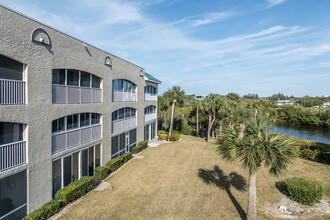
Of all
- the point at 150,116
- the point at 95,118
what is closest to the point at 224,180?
the point at 95,118

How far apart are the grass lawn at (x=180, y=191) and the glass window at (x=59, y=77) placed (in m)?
7.32

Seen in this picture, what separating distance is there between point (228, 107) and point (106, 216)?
2397 centimetres

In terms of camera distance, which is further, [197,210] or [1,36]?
[197,210]

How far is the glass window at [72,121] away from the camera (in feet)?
38.4

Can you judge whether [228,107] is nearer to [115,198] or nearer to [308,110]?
[115,198]

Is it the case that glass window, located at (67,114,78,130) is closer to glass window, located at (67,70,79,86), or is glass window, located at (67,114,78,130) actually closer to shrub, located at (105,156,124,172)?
glass window, located at (67,70,79,86)

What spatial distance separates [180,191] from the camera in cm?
1288

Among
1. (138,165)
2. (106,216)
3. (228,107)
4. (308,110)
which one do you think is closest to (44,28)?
(106,216)

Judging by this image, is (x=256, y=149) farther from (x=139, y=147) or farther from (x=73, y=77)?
(x=139, y=147)

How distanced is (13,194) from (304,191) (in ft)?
51.8

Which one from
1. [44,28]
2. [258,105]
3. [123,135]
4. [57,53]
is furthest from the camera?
[258,105]

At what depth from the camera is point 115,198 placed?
38.4ft

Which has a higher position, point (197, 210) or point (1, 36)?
point (1, 36)

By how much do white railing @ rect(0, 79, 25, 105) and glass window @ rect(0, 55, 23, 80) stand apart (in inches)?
9.0
